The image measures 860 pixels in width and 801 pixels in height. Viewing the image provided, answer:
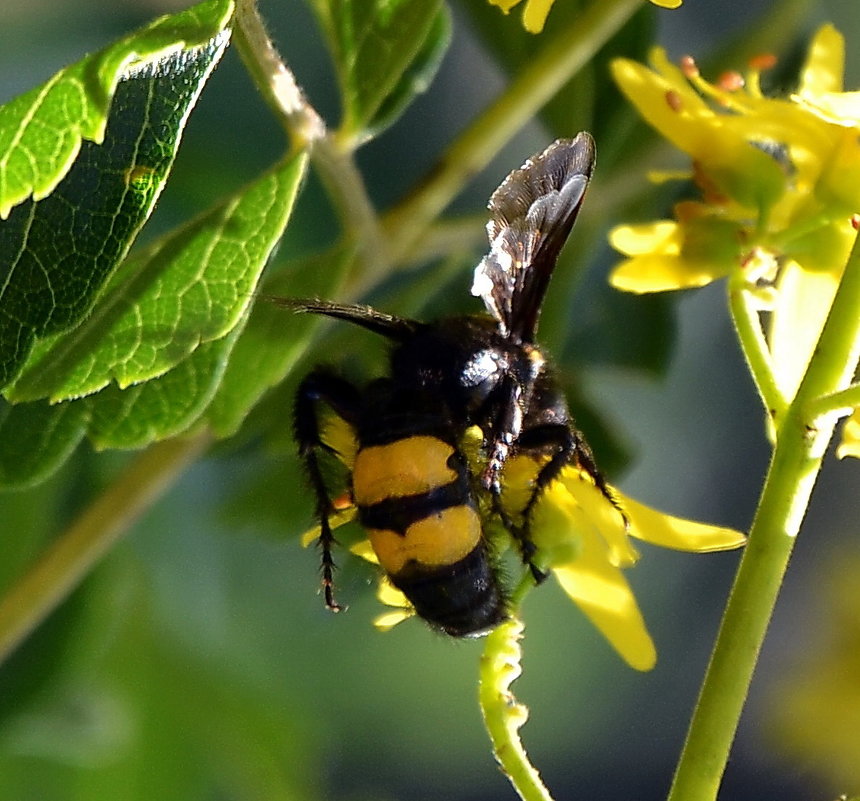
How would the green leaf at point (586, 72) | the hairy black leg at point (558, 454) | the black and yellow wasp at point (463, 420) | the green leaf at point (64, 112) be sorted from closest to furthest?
1. the green leaf at point (64, 112)
2. the black and yellow wasp at point (463, 420)
3. the hairy black leg at point (558, 454)
4. the green leaf at point (586, 72)

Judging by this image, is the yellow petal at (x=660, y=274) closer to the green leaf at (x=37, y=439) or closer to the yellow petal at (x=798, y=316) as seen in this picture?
the yellow petal at (x=798, y=316)

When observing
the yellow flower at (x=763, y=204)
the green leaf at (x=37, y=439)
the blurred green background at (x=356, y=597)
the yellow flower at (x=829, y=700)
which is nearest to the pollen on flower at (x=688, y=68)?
the yellow flower at (x=763, y=204)

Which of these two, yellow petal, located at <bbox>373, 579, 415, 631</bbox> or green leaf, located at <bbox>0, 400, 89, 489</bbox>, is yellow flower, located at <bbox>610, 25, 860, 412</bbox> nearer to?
yellow petal, located at <bbox>373, 579, 415, 631</bbox>

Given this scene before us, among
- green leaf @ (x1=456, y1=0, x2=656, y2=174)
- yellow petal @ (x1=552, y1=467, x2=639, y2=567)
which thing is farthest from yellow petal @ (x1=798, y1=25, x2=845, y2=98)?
yellow petal @ (x1=552, y1=467, x2=639, y2=567)

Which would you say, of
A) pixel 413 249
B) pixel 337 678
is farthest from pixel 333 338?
pixel 337 678

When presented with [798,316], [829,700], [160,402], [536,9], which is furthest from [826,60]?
[829,700]

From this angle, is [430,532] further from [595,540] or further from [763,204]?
[763,204]
